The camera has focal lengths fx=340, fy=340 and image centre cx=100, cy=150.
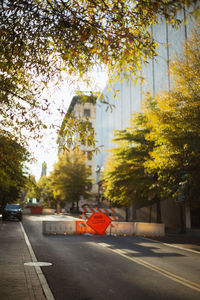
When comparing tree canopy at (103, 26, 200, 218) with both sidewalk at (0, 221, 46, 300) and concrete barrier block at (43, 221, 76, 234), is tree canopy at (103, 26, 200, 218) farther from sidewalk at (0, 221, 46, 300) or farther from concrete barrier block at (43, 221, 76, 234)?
sidewalk at (0, 221, 46, 300)

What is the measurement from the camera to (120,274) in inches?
339

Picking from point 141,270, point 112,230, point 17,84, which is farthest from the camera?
point 112,230

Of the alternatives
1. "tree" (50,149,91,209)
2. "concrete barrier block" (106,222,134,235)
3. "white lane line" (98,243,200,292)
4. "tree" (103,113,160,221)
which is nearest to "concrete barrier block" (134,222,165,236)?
"concrete barrier block" (106,222,134,235)

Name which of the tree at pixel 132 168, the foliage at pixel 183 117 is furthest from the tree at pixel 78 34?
the tree at pixel 132 168

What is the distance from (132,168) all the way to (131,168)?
0.25ft

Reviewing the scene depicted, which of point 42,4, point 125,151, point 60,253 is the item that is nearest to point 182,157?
point 60,253

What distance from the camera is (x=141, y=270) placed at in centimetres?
918

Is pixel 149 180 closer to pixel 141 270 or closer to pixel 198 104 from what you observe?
pixel 198 104

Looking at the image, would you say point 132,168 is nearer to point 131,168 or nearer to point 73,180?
point 131,168

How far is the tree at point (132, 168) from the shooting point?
2459 centimetres

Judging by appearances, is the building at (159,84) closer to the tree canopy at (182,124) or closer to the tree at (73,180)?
the tree canopy at (182,124)

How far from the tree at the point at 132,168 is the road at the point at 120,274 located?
11.4 metres

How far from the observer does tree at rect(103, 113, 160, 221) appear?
24.6 m

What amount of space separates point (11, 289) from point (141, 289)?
2661 mm
